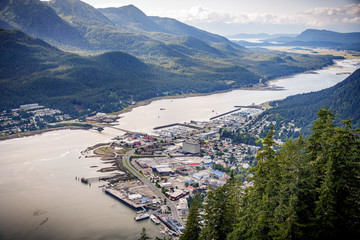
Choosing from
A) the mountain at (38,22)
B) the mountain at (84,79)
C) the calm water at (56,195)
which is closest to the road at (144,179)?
the calm water at (56,195)

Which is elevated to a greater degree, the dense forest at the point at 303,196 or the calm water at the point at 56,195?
the dense forest at the point at 303,196

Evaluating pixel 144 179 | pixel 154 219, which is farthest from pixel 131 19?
pixel 154 219

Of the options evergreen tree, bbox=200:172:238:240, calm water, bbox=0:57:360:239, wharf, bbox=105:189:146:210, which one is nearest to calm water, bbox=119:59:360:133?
calm water, bbox=0:57:360:239

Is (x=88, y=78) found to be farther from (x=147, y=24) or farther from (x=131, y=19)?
(x=147, y=24)

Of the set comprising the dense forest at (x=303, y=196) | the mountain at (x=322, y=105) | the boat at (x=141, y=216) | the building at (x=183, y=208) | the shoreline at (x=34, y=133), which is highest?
the dense forest at (x=303, y=196)

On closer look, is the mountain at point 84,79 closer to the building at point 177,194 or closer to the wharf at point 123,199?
the wharf at point 123,199

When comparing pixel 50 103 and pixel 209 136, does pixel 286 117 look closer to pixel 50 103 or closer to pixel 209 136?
pixel 209 136

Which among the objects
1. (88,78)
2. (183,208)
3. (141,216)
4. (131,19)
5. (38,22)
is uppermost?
(131,19)
